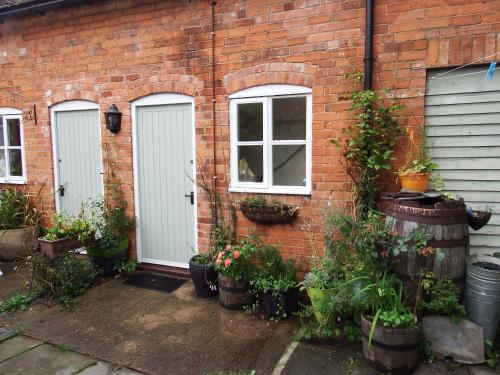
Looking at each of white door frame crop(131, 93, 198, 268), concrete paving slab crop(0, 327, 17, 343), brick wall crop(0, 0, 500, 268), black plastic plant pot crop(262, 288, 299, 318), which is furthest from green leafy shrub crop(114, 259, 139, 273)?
black plastic plant pot crop(262, 288, 299, 318)

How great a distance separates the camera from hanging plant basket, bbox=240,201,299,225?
4.08 metres

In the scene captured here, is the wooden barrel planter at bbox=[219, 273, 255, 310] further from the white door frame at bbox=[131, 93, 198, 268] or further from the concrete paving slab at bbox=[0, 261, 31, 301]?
the concrete paving slab at bbox=[0, 261, 31, 301]

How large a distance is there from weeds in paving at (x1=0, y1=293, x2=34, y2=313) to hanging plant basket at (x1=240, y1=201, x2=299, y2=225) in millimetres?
2765

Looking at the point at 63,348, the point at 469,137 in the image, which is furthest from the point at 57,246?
the point at 469,137

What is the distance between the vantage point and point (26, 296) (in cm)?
434

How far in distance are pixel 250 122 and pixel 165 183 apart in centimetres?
149

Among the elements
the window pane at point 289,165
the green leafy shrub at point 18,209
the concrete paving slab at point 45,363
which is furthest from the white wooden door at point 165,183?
the green leafy shrub at point 18,209

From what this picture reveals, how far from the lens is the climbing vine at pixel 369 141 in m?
3.54

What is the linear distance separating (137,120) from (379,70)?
316cm

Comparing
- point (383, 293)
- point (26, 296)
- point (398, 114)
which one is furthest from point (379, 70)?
point (26, 296)

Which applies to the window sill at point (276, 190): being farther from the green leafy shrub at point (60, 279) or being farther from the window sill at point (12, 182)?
the window sill at point (12, 182)

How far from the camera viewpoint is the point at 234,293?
12.8 feet

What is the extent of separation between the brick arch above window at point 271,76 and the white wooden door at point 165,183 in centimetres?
72

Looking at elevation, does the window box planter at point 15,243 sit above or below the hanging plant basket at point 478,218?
below
